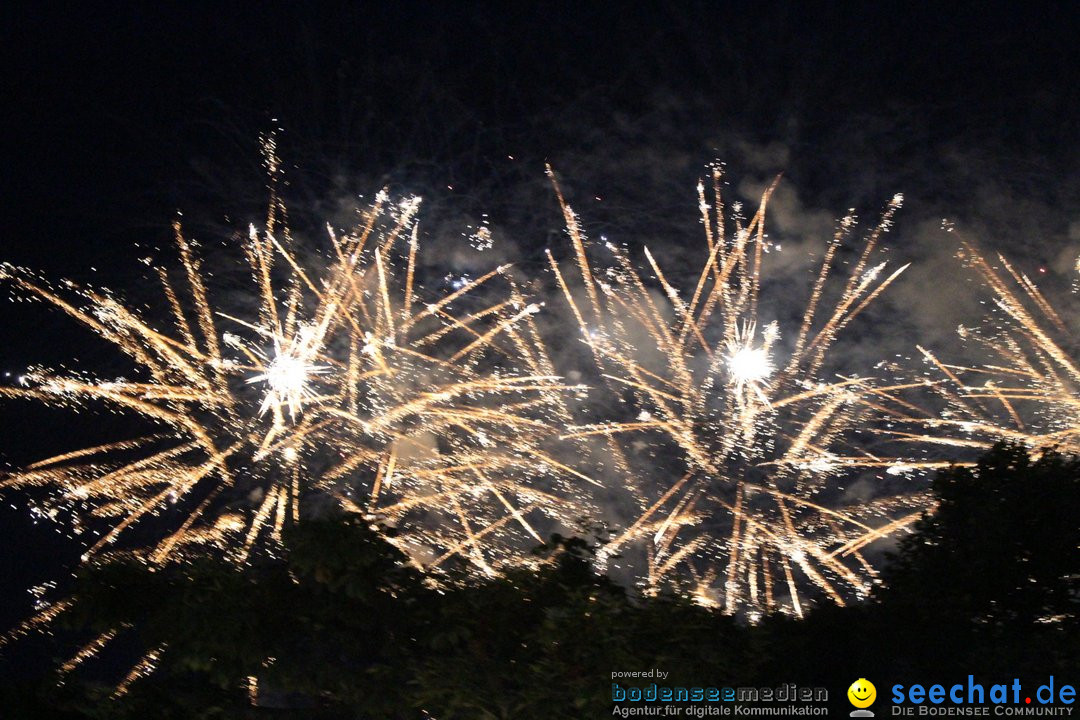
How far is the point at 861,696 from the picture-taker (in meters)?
7.34

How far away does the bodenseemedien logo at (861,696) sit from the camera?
729cm

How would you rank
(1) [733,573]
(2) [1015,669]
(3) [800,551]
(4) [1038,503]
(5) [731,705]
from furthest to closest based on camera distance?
1. (1) [733,573]
2. (3) [800,551]
3. (4) [1038,503]
4. (2) [1015,669]
5. (5) [731,705]

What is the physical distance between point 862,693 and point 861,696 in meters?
0.03

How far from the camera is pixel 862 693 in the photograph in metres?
7.36

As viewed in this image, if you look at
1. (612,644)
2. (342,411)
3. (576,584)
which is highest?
(342,411)

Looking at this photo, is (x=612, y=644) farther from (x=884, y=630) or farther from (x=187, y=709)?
(x=187, y=709)

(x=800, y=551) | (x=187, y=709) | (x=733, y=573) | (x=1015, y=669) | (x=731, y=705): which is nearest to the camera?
(x=731, y=705)

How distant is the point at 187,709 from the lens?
8.05m

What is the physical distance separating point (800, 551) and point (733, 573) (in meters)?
2.33

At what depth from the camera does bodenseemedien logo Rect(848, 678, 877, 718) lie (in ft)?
23.9

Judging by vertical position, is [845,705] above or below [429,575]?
below

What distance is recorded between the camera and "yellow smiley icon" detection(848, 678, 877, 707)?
24.0 ft

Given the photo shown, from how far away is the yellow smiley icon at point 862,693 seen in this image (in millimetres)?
7324

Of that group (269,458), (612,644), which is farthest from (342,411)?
(612,644)
